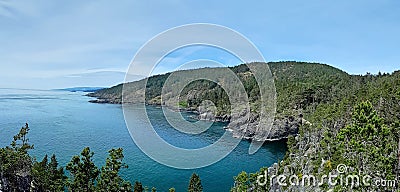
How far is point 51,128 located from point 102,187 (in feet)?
120

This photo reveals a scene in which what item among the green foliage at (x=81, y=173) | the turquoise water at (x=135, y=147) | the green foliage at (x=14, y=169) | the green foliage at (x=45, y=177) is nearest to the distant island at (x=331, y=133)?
the turquoise water at (x=135, y=147)

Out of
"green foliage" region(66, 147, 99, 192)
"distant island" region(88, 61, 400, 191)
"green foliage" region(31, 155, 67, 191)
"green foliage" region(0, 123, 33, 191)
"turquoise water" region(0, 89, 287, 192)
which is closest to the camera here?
"distant island" region(88, 61, 400, 191)

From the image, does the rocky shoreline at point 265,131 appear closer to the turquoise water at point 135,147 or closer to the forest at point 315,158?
the forest at point 315,158

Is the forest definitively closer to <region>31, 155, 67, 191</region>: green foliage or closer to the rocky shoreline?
<region>31, 155, 67, 191</region>: green foliage

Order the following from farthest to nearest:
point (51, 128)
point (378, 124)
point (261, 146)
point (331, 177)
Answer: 1. point (51, 128)
2. point (261, 146)
3. point (331, 177)
4. point (378, 124)

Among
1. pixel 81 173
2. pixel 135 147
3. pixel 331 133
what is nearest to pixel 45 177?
pixel 81 173

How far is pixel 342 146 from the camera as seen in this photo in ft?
37.5

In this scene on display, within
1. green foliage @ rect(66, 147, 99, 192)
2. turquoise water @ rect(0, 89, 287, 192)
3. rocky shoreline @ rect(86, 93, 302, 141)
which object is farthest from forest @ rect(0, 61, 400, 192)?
turquoise water @ rect(0, 89, 287, 192)

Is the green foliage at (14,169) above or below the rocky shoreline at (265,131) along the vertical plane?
below

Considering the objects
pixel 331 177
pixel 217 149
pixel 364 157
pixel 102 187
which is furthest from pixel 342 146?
pixel 217 149

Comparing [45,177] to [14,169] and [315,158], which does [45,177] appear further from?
[315,158]

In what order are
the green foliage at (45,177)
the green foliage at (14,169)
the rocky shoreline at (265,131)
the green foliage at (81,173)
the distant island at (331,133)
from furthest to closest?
1. the rocky shoreline at (265,131)
2. the green foliage at (14,169)
3. the green foliage at (45,177)
4. the green foliage at (81,173)
5. the distant island at (331,133)

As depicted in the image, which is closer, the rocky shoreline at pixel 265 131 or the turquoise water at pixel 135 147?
the turquoise water at pixel 135 147

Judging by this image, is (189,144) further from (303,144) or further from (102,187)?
(102,187)
